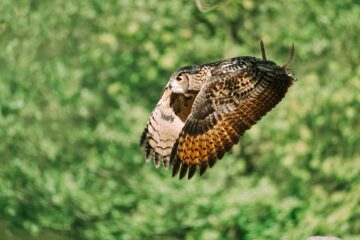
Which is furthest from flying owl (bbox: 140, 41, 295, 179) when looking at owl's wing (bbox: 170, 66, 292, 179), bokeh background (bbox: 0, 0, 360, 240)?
bokeh background (bbox: 0, 0, 360, 240)

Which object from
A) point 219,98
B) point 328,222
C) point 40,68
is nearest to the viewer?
point 219,98

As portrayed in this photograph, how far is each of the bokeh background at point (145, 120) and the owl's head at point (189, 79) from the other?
5.12m

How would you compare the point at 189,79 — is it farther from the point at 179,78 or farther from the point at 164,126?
the point at 164,126

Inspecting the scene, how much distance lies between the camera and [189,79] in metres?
7.22

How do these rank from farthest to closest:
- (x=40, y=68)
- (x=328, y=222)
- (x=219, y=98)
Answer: (x=40, y=68) → (x=328, y=222) → (x=219, y=98)

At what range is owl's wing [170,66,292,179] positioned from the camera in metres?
6.94

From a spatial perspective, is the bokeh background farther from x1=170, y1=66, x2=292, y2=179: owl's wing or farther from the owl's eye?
the owl's eye

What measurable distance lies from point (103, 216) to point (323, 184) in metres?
2.77

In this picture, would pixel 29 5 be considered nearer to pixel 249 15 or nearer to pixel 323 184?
pixel 249 15

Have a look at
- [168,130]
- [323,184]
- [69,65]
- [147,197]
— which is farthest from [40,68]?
[168,130]

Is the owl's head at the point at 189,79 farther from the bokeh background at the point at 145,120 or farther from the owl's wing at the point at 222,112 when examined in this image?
the bokeh background at the point at 145,120

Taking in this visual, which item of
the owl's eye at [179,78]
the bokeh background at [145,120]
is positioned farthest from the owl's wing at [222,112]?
the bokeh background at [145,120]

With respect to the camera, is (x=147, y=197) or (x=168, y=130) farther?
(x=147, y=197)

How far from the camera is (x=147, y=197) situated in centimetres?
1252
